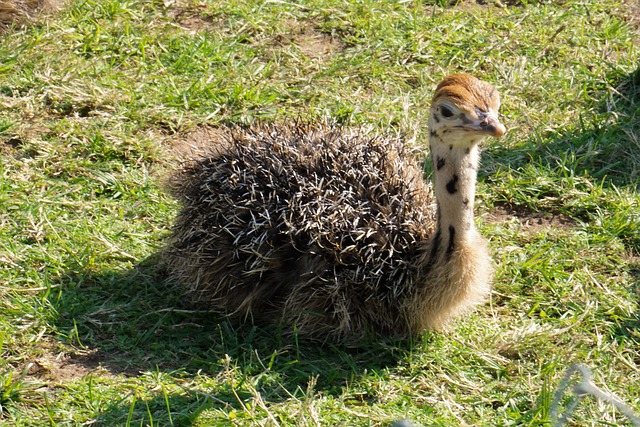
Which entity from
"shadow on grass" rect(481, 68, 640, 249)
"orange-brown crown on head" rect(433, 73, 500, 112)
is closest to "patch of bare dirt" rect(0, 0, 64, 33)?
"shadow on grass" rect(481, 68, 640, 249)

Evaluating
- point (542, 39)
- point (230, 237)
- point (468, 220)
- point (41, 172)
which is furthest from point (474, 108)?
point (542, 39)

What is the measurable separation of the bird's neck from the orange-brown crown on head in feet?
0.69

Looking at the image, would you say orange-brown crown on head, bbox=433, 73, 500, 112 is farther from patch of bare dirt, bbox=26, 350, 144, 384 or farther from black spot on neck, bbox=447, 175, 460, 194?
patch of bare dirt, bbox=26, 350, 144, 384

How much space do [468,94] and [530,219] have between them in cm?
177

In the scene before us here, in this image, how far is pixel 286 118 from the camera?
22.4ft

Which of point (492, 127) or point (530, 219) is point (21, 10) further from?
point (492, 127)

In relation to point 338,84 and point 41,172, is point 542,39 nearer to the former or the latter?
point 338,84

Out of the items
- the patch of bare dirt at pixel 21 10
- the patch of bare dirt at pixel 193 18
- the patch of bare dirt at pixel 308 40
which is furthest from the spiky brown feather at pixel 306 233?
the patch of bare dirt at pixel 21 10

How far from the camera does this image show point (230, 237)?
16.4 ft

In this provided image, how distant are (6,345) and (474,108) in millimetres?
2575

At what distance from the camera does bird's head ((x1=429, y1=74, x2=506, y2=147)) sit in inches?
180

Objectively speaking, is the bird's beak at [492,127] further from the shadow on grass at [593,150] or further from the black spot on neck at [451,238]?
the shadow on grass at [593,150]

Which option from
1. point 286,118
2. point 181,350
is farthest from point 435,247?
point 286,118

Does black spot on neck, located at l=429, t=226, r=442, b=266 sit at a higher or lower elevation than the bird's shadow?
higher
